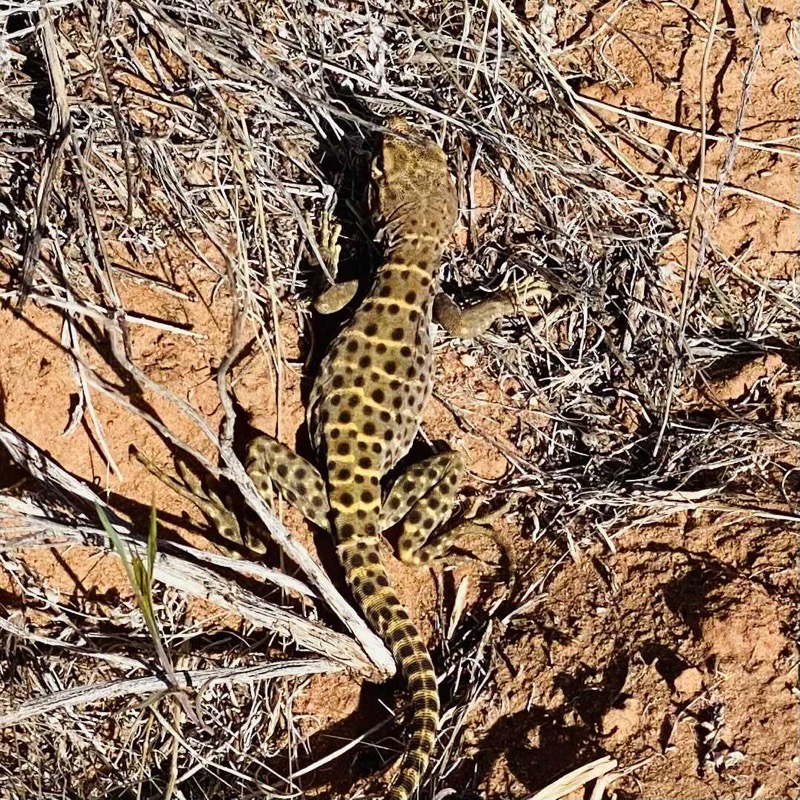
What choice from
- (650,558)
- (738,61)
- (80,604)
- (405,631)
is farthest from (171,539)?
(738,61)

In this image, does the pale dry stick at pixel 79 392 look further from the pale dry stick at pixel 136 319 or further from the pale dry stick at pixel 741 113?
the pale dry stick at pixel 741 113

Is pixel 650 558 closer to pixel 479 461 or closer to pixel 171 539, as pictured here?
pixel 479 461

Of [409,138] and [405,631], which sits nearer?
[405,631]

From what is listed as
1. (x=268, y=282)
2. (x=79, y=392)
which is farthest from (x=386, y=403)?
(x=79, y=392)

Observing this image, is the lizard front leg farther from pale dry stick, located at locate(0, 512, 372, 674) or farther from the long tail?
pale dry stick, located at locate(0, 512, 372, 674)

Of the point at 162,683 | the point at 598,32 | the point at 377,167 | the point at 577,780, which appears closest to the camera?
the point at 577,780

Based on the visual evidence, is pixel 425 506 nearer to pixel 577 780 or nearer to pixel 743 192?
pixel 577 780

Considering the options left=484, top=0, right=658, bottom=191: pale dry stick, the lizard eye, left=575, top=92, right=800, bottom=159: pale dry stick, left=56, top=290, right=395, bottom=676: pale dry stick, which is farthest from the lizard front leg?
left=575, top=92, right=800, bottom=159: pale dry stick
